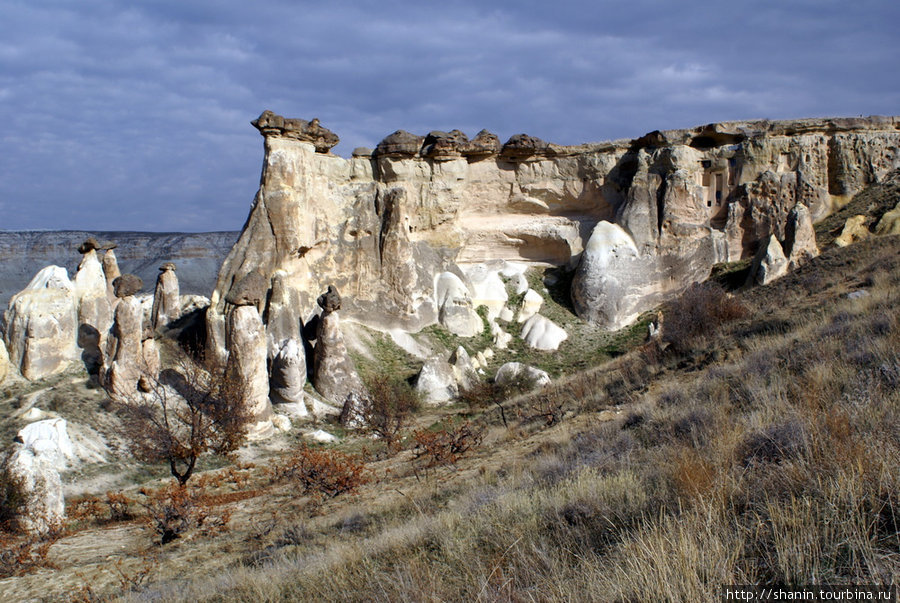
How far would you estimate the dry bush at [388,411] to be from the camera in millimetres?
13430

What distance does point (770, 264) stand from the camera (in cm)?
1928

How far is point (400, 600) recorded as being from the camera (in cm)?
298

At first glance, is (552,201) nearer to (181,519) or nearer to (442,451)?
(442,451)

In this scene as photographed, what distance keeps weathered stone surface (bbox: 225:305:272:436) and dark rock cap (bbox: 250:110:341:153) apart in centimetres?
727

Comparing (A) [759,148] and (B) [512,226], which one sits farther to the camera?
(B) [512,226]

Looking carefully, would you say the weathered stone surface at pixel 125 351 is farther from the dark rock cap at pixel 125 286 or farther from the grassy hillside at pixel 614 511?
the grassy hillside at pixel 614 511

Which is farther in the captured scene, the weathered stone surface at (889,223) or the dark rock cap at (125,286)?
the weathered stone surface at (889,223)

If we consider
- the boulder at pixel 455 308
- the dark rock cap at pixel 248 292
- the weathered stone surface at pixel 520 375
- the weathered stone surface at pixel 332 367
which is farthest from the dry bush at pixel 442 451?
the boulder at pixel 455 308

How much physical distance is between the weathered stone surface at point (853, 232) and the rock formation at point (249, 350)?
57.4 feet

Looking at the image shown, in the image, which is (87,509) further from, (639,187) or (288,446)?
(639,187)

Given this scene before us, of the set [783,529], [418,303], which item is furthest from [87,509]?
[418,303]

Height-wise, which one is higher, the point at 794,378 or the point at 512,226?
the point at 512,226

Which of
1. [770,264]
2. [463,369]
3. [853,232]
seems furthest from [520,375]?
[853,232]

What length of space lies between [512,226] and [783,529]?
76.2 ft
